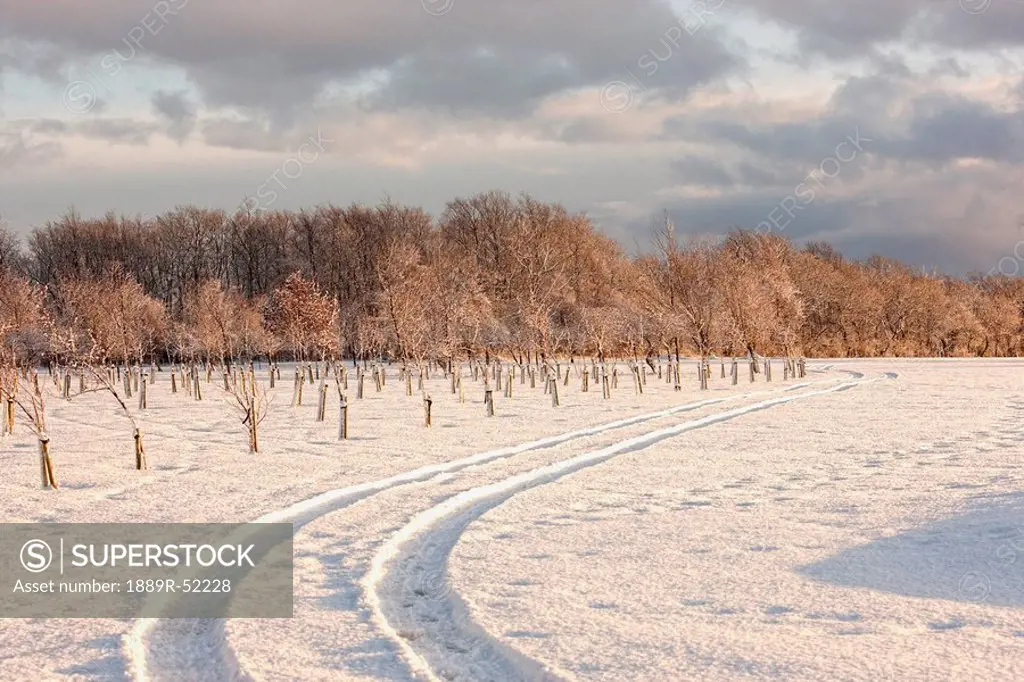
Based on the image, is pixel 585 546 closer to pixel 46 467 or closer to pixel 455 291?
pixel 46 467

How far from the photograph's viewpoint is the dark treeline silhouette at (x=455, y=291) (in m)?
Answer: 47.6

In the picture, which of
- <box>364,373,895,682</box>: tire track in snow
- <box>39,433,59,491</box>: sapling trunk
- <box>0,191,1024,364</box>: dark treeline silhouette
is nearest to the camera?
<box>364,373,895,682</box>: tire track in snow

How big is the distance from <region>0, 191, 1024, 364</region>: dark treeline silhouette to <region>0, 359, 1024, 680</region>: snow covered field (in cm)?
2083

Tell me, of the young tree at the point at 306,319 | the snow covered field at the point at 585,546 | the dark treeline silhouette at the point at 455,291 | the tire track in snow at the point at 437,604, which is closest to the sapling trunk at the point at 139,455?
the snow covered field at the point at 585,546

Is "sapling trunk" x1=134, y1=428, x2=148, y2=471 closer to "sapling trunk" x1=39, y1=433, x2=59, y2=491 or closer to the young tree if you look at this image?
"sapling trunk" x1=39, y1=433, x2=59, y2=491

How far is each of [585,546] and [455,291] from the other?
4742cm

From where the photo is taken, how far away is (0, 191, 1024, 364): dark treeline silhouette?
47.6 meters

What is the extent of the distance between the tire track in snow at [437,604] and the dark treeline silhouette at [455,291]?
85.7 ft

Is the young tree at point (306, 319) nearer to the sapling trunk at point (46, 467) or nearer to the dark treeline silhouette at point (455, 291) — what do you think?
the dark treeline silhouette at point (455, 291)

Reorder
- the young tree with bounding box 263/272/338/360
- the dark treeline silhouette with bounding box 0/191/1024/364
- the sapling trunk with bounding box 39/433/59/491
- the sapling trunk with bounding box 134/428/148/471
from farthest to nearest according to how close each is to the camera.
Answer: the dark treeline silhouette with bounding box 0/191/1024/364 → the young tree with bounding box 263/272/338/360 → the sapling trunk with bounding box 134/428/148/471 → the sapling trunk with bounding box 39/433/59/491

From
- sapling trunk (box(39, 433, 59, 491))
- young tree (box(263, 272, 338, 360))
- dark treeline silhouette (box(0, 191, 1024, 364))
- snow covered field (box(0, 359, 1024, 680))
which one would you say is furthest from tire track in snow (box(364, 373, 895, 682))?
A: dark treeline silhouette (box(0, 191, 1024, 364))

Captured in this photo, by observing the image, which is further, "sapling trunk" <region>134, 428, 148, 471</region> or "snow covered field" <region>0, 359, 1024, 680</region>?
"sapling trunk" <region>134, 428, 148, 471</region>

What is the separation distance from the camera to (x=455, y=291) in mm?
57000

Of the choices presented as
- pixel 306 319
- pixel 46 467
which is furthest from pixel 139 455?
pixel 306 319
